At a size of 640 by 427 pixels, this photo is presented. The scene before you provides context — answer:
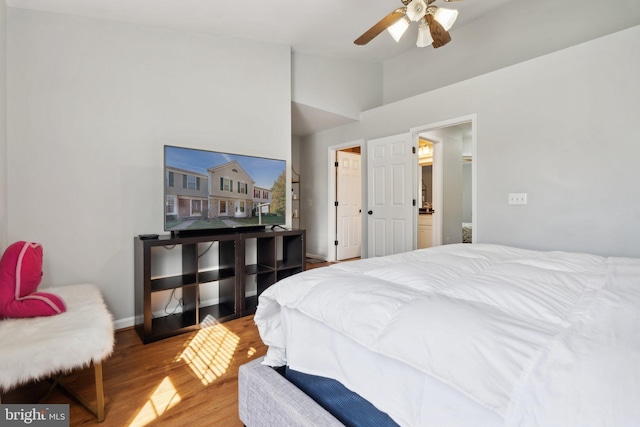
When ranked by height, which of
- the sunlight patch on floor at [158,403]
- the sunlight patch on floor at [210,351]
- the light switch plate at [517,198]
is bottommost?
the sunlight patch on floor at [158,403]

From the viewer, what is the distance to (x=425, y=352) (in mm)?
731

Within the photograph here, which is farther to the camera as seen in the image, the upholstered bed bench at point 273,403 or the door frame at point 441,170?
the door frame at point 441,170

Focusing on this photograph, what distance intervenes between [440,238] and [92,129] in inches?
185

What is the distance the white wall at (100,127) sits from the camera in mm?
2232

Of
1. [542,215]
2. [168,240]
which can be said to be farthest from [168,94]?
[542,215]

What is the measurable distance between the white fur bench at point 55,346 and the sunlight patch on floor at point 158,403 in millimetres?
176

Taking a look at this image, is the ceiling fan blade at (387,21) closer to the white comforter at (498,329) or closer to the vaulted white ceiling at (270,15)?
the vaulted white ceiling at (270,15)

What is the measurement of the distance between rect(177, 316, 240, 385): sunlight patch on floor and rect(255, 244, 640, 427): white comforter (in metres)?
0.90

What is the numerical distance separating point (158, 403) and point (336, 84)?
13.6 feet

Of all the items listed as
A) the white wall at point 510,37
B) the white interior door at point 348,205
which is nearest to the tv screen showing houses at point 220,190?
the white interior door at point 348,205

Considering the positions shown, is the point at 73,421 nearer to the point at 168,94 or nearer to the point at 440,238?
the point at 168,94

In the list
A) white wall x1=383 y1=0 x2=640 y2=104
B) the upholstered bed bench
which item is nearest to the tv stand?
the upholstered bed bench

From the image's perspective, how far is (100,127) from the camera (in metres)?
2.48

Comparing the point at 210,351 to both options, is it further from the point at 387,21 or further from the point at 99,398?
the point at 387,21
